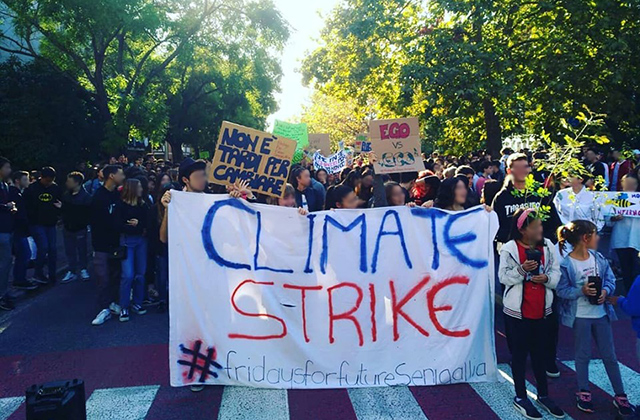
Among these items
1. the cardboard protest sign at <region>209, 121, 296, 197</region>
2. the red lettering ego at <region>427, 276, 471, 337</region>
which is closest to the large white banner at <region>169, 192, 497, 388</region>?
the red lettering ego at <region>427, 276, 471, 337</region>

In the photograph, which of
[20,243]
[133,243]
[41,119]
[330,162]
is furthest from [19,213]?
[41,119]

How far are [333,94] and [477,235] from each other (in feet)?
44.7

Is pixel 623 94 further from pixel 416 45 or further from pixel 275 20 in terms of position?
pixel 275 20

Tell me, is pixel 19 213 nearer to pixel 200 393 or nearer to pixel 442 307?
pixel 200 393

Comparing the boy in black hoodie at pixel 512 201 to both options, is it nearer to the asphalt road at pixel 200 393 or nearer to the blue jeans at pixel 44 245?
the asphalt road at pixel 200 393

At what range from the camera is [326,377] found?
4473 millimetres

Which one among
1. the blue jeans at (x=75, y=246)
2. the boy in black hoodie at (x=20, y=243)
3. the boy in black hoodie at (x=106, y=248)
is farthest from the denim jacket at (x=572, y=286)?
the blue jeans at (x=75, y=246)

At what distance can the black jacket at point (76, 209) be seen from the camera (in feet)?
27.1

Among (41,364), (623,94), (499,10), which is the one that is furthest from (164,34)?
(41,364)

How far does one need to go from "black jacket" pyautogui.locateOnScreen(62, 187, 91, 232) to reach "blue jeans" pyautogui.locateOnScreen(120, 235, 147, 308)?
217 cm

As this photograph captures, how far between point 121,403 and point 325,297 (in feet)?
5.99

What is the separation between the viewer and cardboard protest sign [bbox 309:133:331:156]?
47.6 feet

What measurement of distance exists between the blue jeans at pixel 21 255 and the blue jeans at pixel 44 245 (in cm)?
33

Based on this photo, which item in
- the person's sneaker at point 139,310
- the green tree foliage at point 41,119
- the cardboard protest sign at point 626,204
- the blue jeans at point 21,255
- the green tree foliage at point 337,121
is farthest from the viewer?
the green tree foliage at point 337,121
